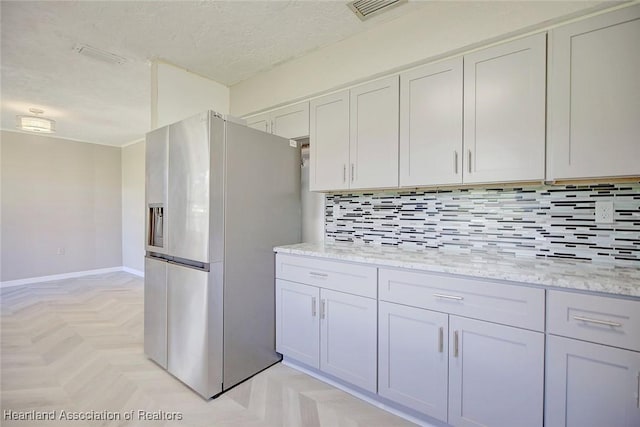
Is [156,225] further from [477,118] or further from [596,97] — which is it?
[596,97]

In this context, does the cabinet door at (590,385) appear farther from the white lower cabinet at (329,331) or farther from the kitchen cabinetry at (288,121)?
the kitchen cabinetry at (288,121)

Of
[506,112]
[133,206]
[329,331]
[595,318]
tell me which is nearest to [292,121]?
[506,112]

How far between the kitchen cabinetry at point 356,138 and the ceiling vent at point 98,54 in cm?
172

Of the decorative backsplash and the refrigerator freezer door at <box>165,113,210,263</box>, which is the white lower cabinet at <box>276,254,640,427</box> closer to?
the decorative backsplash

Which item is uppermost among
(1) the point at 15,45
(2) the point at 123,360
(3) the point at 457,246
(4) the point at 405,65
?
(1) the point at 15,45

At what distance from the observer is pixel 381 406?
73.5 inches

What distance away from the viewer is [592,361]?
48.8 inches

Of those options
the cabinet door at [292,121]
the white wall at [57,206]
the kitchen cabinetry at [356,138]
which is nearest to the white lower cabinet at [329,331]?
the kitchen cabinetry at [356,138]

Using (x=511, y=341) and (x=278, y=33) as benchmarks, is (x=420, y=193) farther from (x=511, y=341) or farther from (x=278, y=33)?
(x=278, y=33)

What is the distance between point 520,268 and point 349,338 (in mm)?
1058

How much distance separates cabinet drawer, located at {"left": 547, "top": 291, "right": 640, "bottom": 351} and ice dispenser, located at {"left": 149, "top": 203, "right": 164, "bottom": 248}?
95.0 inches

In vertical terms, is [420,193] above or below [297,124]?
below

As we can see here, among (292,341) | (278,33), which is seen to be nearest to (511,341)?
(292,341)

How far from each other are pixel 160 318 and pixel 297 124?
188 centimetres
